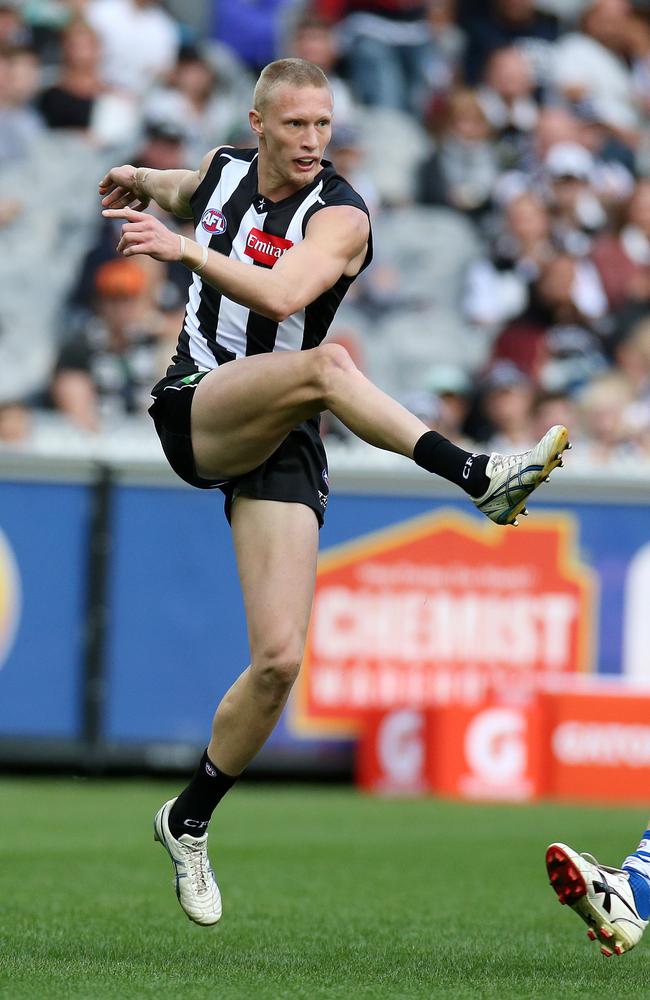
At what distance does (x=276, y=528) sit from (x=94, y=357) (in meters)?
7.15

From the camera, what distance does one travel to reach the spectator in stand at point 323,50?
1457 cm

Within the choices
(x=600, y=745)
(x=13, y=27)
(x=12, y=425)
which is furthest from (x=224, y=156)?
(x=13, y=27)

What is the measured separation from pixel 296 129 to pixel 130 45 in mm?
9908

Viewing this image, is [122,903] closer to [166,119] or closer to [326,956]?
[326,956]

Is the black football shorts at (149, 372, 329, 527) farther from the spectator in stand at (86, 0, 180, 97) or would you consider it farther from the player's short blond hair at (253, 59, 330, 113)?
the spectator in stand at (86, 0, 180, 97)

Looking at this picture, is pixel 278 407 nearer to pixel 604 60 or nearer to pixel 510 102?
pixel 510 102

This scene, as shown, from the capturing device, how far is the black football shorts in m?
5.23

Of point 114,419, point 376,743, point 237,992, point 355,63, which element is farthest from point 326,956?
point 355,63

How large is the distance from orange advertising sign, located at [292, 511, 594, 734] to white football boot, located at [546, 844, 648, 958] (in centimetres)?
616

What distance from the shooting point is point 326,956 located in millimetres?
4902

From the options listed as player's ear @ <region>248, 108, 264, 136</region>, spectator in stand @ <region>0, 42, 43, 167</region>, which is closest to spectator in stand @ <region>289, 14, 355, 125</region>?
spectator in stand @ <region>0, 42, 43, 167</region>

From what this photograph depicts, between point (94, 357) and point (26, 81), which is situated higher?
point (26, 81)

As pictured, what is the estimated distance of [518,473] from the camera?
470 centimetres

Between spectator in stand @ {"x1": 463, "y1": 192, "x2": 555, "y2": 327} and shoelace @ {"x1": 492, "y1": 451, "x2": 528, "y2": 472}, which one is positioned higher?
spectator in stand @ {"x1": 463, "y1": 192, "x2": 555, "y2": 327}
